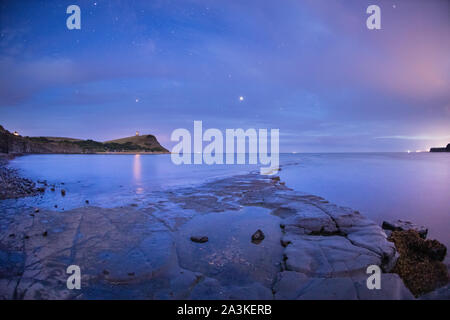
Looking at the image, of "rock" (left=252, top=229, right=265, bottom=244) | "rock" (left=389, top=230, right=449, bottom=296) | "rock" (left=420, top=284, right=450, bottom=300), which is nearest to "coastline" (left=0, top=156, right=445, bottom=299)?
"rock" (left=252, top=229, right=265, bottom=244)

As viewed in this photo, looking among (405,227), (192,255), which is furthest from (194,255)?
(405,227)

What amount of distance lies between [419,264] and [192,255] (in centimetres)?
575

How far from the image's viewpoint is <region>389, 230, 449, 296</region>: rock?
4308 millimetres

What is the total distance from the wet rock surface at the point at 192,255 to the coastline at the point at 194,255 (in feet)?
→ 0.07

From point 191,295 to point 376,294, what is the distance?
10.2 feet

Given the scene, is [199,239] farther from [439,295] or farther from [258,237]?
[439,295]

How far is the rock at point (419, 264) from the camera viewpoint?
431 centimetres

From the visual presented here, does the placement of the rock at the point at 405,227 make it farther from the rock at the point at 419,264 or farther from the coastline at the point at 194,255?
the coastline at the point at 194,255
